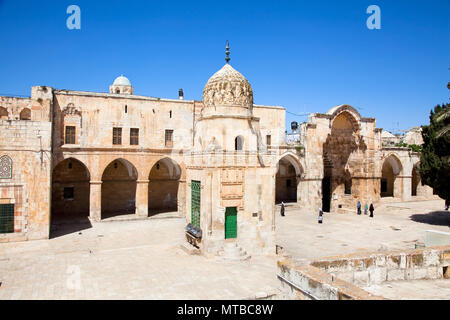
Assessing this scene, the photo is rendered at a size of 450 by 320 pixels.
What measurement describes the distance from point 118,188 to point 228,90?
15.1m

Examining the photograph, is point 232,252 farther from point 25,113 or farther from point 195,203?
point 25,113

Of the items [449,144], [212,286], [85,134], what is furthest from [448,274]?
[85,134]

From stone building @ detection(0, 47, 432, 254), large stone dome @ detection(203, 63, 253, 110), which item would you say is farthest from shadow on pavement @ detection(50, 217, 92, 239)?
large stone dome @ detection(203, 63, 253, 110)

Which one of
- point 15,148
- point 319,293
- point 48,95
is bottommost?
point 319,293

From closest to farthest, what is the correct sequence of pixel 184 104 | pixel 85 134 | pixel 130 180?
pixel 85 134 < pixel 184 104 < pixel 130 180

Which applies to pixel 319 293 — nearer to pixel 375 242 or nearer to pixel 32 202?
pixel 375 242

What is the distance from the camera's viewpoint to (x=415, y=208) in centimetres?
2678

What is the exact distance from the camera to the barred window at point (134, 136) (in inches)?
887

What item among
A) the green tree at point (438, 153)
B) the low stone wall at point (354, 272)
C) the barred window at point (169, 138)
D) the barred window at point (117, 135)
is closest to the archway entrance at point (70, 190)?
the barred window at point (117, 135)

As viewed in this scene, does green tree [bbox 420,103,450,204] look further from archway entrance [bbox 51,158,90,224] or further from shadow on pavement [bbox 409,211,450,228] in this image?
archway entrance [bbox 51,158,90,224]

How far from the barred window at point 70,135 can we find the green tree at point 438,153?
20.9 meters

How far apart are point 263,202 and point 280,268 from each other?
5452mm

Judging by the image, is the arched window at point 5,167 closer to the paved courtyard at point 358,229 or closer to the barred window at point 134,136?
the barred window at point 134,136

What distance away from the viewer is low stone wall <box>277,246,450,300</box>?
6.64 meters
